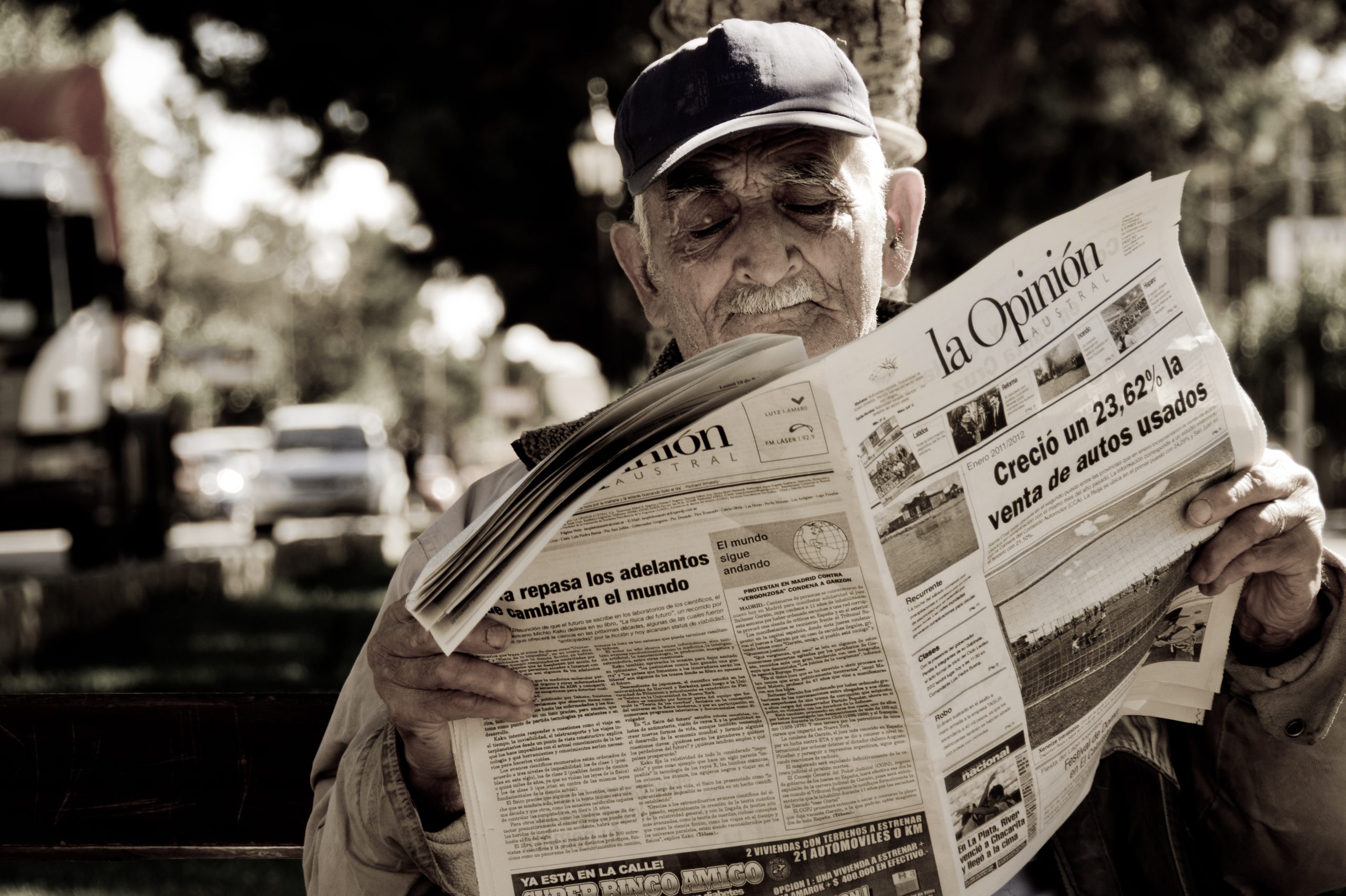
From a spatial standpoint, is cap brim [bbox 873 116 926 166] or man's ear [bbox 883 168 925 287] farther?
cap brim [bbox 873 116 926 166]

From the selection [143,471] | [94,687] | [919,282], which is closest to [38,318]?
[143,471]

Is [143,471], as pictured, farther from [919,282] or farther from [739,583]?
[739,583]

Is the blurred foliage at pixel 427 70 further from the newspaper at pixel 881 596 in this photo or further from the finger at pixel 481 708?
the finger at pixel 481 708

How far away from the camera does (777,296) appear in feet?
5.16

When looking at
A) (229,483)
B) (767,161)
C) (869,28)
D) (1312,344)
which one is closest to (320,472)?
(229,483)

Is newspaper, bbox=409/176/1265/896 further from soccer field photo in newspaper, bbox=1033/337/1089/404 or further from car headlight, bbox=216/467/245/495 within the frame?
car headlight, bbox=216/467/245/495

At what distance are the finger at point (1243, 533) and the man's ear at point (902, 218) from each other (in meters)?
0.60

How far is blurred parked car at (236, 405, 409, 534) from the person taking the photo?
20078 mm

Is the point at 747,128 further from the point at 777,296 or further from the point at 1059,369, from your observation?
the point at 1059,369

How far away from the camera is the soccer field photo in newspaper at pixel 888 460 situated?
120 centimetres

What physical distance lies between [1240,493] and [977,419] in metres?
0.29

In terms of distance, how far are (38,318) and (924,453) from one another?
1050 cm

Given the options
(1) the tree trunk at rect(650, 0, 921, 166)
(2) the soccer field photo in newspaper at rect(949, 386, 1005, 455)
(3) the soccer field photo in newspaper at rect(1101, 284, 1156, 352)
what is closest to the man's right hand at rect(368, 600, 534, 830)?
(2) the soccer field photo in newspaper at rect(949, 386, 1005, 455)

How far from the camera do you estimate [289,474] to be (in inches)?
789
